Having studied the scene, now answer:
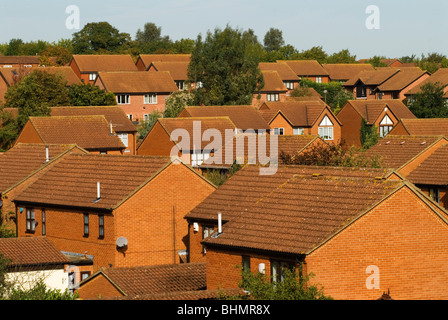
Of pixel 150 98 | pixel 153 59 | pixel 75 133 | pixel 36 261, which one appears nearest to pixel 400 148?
pixel 75 133

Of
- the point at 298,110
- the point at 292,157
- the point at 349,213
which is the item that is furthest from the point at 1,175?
the point at 298,110

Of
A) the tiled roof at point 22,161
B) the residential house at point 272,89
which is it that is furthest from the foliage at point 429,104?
the tiled roof at point 22,161

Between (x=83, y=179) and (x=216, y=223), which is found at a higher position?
(x=83, y=179)

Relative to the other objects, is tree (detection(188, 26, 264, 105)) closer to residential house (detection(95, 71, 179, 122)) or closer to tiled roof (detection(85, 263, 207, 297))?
residential house (detection(95, 71, 179, 122))

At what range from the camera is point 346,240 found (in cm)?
2627

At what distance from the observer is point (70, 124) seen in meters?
62.4

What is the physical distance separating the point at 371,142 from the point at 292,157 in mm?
25117

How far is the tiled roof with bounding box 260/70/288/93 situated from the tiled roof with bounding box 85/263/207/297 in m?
80.8

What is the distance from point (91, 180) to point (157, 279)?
35.1 ft

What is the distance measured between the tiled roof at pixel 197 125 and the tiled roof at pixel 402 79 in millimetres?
49917

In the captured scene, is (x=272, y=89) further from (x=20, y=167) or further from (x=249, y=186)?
(x=249, y=186)

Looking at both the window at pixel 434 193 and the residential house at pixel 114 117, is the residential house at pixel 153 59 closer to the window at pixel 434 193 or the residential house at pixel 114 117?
the residential house at pixel 114 117

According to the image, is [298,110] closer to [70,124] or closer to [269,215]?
[70,124]

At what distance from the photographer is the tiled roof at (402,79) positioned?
112 meters
